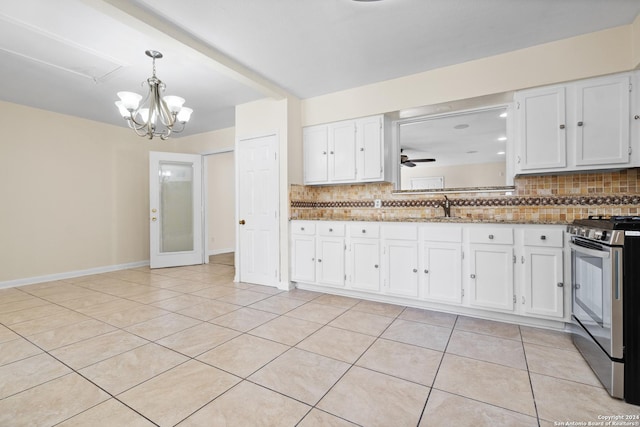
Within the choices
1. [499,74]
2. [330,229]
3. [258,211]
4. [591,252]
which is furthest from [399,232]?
[258,211]

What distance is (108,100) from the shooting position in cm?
417

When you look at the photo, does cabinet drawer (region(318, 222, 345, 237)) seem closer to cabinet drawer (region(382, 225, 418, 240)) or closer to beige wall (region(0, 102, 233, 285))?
cabinet drawer (region(382, 225, 418, 240))

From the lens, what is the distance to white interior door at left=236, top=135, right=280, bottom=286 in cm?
403

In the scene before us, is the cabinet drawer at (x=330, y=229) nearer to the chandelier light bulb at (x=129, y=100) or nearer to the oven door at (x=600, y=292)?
the oven door at (x=600, y=292)

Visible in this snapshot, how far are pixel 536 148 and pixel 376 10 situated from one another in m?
1.97

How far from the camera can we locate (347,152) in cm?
385

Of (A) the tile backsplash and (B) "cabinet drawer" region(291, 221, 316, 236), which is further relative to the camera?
(B) "cabinet drawer" region(291, 221, 316, 236)

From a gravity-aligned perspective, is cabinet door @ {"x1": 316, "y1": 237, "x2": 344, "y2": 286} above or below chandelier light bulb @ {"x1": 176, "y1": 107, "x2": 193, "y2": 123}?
below

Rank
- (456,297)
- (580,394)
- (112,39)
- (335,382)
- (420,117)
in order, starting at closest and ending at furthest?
1. (580,394)
2. (335,382)
3. (112,39)
4. (456,297)
5. (420,117)

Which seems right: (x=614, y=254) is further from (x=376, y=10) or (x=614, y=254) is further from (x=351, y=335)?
(x=376, y=10)

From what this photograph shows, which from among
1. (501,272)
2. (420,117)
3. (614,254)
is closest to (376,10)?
(420,117)

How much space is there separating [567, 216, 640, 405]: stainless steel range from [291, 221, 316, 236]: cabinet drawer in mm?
2634

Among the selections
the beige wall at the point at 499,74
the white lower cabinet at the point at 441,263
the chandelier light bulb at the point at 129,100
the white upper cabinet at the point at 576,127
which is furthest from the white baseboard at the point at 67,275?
the white upper cabinet at the point at 576,127

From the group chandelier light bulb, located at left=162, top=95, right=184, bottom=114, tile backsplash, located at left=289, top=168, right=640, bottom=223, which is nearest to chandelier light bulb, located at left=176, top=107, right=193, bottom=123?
chandelier light bulb, located at left=162, top=95, right=184, bottom=114
